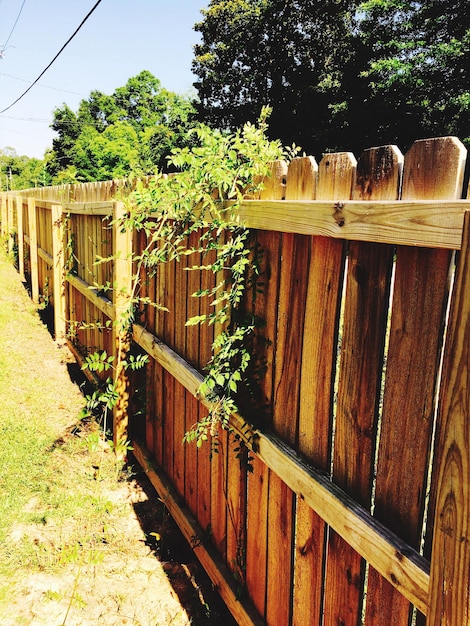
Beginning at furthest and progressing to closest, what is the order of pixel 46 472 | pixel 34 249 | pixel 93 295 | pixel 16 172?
1. pixel 16 172
2. pixel 34 249
3. pixel 93 295
4. pixel 46 472

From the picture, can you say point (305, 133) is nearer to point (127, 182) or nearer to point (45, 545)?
point (127, 182)

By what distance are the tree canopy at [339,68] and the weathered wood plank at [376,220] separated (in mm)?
20584

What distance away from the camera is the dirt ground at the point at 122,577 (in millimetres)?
2480

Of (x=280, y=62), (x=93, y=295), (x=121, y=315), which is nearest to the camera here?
(x=121, y=315)

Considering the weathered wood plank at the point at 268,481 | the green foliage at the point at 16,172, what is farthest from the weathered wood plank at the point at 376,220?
the green foliage at the point at 16,172

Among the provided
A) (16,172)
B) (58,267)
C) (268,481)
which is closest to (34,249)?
(58,267)

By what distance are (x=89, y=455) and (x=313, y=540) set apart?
2.80m

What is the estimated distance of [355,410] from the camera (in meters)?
1.46

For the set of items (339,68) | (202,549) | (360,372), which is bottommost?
(202,549)

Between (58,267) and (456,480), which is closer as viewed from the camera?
(456,480)

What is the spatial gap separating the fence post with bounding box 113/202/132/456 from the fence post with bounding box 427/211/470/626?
2.85 m

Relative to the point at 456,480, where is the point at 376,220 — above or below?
above

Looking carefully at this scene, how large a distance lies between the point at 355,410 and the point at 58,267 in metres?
5.97

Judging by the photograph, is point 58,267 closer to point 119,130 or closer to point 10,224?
point 10,224
